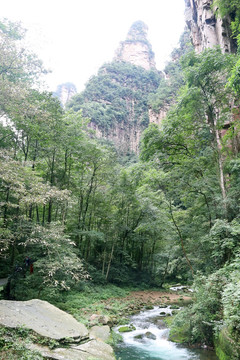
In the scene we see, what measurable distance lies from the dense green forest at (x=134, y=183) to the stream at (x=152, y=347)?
1.95 ft

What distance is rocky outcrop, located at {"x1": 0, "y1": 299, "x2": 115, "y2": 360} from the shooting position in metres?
5.50

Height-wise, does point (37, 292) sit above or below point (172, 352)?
above

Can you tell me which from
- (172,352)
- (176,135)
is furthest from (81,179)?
(172,352)

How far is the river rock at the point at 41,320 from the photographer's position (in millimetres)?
6005

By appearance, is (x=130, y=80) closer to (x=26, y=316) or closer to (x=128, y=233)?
(x=128, y=233)

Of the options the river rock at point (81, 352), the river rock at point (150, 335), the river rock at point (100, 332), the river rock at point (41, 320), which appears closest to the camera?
the river rock at point (81, 352)

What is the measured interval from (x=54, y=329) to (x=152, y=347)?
4632 mm

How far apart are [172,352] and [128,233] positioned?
500 inches

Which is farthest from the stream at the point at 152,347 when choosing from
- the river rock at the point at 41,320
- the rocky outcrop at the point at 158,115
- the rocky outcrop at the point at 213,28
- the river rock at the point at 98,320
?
the rocky outcrop at the point at 158,115

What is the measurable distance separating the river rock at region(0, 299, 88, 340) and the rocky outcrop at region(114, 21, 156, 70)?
83339 millimetres

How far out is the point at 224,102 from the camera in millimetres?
9922

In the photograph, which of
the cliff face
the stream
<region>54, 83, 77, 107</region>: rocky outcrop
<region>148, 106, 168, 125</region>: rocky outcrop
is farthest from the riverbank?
<region>54, 83, 77, 107</region>: rocky outcrop

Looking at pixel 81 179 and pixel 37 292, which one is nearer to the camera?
pixel 37 292

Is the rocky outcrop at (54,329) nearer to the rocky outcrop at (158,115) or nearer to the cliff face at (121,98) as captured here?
the cliff face at (121,98)
